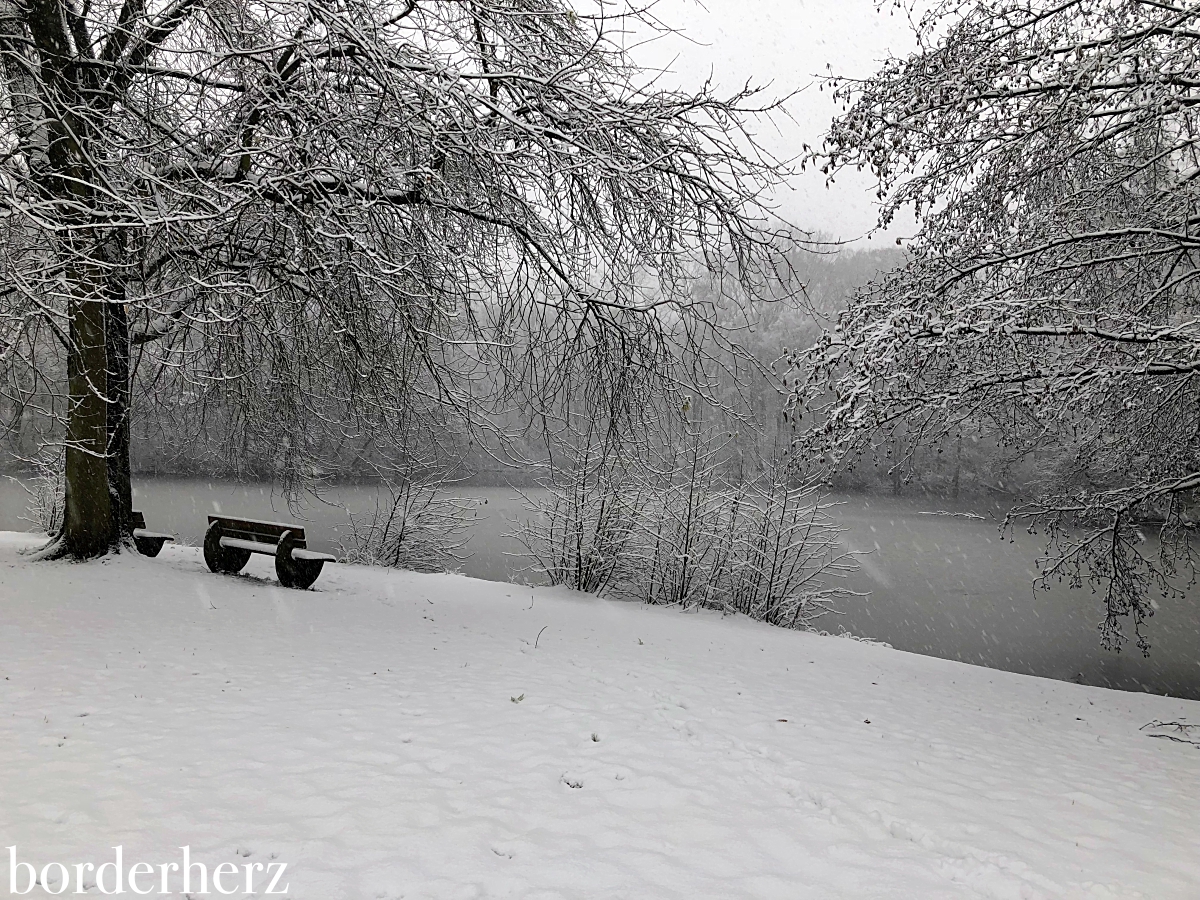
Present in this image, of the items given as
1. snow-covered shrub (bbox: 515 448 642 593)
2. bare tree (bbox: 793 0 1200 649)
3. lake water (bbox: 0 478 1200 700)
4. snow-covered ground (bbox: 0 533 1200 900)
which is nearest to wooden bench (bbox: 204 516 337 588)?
snow-covered ground (bbox: 0 533 1200 900)

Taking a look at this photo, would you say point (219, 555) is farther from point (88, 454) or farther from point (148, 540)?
point (88, 454)

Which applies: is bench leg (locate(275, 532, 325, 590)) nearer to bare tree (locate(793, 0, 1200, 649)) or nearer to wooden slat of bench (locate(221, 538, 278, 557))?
wooden slat of bench (locate(221, 538, 278, 557))

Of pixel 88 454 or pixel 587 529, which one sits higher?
pixel 88 454

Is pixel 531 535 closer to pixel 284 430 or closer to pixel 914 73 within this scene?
pixel 284 430

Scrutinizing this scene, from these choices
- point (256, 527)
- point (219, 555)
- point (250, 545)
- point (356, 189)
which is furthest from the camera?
point (219, 555)

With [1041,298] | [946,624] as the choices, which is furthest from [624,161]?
[946,624]

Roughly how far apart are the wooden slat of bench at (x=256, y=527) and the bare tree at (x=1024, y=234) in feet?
19.7

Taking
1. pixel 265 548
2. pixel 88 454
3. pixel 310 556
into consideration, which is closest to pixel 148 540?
pixel 88 454

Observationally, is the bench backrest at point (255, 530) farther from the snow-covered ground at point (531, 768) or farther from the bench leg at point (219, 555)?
the snow-covered ground at point (531, 768)

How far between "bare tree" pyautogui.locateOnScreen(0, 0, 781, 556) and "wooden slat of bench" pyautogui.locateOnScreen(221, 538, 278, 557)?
1.56 metres

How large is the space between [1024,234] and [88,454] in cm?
956

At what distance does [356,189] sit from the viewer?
500cm

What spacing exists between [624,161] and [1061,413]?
442 cm

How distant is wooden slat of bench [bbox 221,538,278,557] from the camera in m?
8.47
